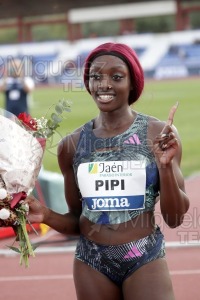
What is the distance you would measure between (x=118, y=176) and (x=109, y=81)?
43 centimetres

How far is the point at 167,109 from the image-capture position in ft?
83.0

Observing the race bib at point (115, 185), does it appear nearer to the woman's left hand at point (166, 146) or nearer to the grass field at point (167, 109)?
the woman's left hand at point (166, 146)

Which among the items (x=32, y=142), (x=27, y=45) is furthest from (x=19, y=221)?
(x=27, y=45)

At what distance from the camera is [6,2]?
661 centimetres

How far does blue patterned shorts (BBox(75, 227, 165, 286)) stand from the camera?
140 inches

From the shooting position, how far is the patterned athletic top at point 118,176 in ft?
11.7

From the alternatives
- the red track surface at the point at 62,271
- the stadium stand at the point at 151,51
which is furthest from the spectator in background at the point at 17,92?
the stadium stand at the point at 151,51

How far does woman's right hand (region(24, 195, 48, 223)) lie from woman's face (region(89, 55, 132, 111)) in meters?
0.53

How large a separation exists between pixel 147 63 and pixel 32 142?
4055 centimetres

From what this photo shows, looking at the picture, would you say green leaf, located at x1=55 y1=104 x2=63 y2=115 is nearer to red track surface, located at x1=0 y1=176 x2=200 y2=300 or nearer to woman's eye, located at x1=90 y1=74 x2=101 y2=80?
woman's eye, located at x1=90 y1=74 x2=101 y2=80

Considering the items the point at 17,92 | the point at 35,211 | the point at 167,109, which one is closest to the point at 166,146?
the point at 35,211

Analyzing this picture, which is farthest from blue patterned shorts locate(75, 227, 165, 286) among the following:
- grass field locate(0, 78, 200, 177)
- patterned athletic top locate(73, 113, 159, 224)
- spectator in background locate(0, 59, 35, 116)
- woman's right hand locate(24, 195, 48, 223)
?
spectator in background locate(0, 59, 35, 116)

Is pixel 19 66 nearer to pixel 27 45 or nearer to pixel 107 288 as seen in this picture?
pixel 107 288

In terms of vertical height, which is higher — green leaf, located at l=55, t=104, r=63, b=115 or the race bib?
green leaf, located at l=55, t=104, r=63, b=115
